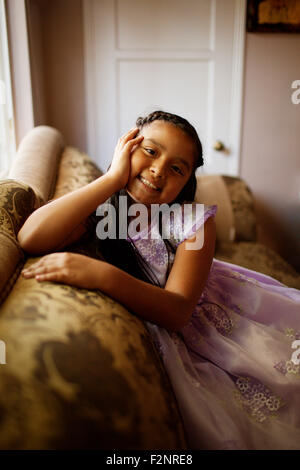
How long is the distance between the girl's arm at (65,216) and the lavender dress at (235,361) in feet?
0.66

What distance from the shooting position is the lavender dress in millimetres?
718

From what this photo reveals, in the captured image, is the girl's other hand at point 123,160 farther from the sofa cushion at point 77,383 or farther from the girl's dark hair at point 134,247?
the sofa cushion at point 77,383

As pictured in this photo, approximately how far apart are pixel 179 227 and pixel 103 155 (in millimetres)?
1810

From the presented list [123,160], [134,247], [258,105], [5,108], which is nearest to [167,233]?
[134,247]

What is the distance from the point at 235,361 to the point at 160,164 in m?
0.51

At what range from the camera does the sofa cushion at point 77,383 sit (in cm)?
49

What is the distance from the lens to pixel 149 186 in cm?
102

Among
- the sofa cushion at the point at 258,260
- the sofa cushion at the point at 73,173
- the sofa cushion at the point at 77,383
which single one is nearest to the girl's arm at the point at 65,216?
the sofa cushion at the point at 77,383

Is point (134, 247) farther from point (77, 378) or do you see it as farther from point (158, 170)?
point (77, 378)

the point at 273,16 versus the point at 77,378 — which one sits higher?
the point at 273,16

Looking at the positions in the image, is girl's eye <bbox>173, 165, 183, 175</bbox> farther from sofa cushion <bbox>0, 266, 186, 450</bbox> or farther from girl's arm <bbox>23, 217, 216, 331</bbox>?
sofa cushion <bbox>0, 266, 186, 450</bbox>

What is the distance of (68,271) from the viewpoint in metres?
0.71

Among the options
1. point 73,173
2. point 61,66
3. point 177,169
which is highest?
point 61,66

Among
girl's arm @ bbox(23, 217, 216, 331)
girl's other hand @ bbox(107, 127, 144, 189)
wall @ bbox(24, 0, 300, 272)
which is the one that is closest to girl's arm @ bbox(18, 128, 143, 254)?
girl's other hand @ bbox(107, 127, 144, 189)
